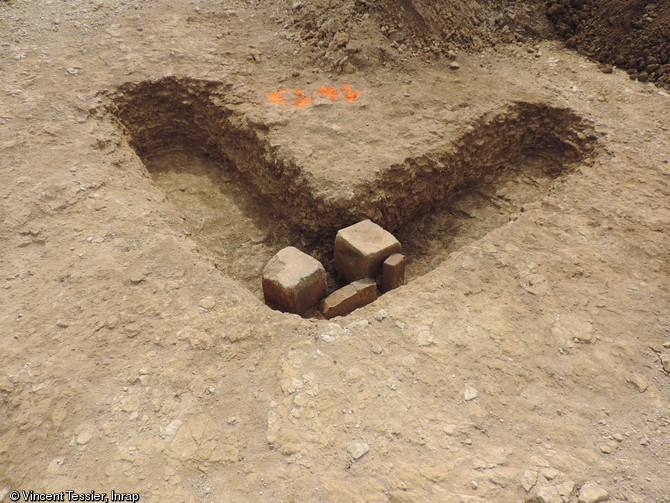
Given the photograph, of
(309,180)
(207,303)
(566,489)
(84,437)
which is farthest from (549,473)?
(309,180)

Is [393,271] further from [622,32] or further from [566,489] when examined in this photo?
A: [622,32]

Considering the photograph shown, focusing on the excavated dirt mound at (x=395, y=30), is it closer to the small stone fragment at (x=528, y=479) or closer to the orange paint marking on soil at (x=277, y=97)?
the orange paint marking on soil at (x=277, y=97)

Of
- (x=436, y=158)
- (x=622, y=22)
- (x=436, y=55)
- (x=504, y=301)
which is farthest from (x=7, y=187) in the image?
(x=622, y=22)

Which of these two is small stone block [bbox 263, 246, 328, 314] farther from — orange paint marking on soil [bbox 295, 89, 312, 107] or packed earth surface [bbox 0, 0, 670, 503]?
orange paint marking on soil [bbox 295, 89, 312, 107]

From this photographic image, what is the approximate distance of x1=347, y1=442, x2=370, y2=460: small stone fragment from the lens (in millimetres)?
1755

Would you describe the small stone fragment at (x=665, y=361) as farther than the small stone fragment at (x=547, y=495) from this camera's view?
Yes

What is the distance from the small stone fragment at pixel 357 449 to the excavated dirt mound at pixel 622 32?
3855mm

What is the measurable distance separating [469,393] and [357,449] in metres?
0.56

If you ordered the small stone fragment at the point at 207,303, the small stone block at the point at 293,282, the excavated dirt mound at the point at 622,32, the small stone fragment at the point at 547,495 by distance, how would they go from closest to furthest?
the small stone fragment at the point at 547,495
the small stone fragment at the point at 207,303
the small stone block at the point at 293,282
the excavated dirt mound at the point at 622,32

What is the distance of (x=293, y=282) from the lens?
2562 millimetres

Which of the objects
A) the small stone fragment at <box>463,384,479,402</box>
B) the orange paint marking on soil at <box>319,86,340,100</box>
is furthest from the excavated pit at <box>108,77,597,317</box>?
the small stone fragment at <box>463,384,479,402</box>

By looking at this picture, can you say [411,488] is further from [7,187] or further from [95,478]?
[7,187]

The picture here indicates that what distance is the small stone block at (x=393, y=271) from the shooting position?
2.75 m

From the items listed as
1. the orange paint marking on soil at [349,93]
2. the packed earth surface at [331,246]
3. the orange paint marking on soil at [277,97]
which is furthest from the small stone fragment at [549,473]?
the orange paint marking on soil at [277,97]
